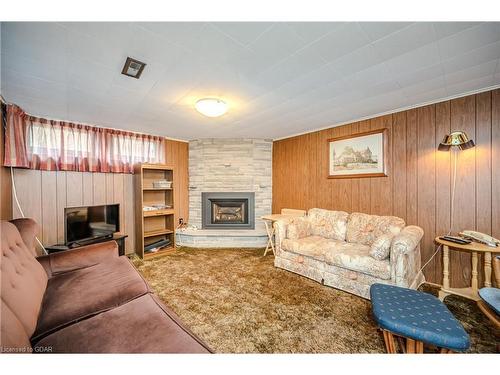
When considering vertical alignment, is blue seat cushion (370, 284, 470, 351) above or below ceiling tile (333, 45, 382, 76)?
below

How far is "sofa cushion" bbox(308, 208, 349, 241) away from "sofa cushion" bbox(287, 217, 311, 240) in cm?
12

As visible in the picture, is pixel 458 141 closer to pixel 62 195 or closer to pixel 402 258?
pixel 402 258

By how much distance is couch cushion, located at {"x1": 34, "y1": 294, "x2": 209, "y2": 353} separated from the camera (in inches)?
37.1

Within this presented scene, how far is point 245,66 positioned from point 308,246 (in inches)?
87.1

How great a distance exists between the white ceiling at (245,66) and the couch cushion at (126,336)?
1.76 metres

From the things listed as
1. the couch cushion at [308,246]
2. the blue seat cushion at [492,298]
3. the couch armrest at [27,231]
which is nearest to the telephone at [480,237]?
the blue seat cushion at [492,298]

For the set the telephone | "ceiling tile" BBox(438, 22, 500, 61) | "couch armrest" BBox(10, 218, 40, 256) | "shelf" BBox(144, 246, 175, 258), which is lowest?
"shelf" BBox(144, 246, 175, 258)

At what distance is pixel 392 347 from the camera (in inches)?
52.8

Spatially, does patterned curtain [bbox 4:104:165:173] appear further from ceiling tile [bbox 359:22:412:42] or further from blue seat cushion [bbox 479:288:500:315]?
blue seat cushion [bbox 479:288:500:315]

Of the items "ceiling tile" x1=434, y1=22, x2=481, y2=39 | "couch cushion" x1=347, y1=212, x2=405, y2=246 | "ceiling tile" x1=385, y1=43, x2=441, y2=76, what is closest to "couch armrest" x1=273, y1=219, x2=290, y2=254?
"couch cushion" x1=347, y1=212, x2=405, y2=246

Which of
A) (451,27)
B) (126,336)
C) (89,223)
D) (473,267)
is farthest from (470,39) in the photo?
(89,223)

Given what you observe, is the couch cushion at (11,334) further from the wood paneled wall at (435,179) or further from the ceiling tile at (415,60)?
the wood paneled wall at (435,179)

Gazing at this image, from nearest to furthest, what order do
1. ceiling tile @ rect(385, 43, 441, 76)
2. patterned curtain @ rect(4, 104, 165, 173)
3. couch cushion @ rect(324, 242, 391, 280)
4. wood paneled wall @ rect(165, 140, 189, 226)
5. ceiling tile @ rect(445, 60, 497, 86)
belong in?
1. ceiling tile @ rect(385, 43, 441, 76)
2. ceiling tile @ rect(445, 60, 497, 86)
3. couch cushion @ rect(324, 242, 391, 280)
4. patterned curtain @ rect(4, 104, 165, 173)
5. wood paneled wall @ rect(165, 140, 189, 226)

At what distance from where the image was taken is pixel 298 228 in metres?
3.05
